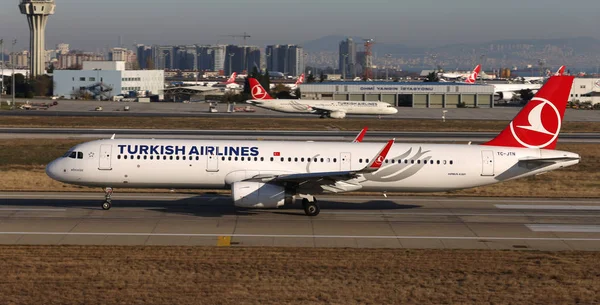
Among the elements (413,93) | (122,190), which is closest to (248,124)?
(122,190)

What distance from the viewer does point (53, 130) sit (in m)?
68.6

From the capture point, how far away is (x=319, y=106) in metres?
101

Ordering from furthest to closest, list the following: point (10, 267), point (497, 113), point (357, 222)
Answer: point (497, 113) < point (357, 222) < point (10, 267)

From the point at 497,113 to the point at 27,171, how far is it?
83.4m

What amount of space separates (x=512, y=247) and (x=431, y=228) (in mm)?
3909

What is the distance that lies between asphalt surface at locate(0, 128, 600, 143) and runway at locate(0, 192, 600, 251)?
25.7 meters

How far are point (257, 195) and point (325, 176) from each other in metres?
2.93

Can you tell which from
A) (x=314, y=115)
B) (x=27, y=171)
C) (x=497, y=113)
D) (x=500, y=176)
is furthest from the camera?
(x=497, y=113)

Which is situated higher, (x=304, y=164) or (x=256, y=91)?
(x=256, y=91)

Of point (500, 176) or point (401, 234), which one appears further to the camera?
point (500, 176)

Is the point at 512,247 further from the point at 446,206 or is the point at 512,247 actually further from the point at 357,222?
the point at 446,206

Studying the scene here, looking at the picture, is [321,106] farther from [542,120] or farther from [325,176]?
[325,176]

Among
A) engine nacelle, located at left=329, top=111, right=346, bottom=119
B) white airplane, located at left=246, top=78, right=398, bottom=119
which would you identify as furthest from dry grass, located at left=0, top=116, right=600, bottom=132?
white airplane, located at left=246, top=78, right=398, bottom=119

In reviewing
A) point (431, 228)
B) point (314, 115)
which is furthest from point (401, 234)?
point (314, 115)
